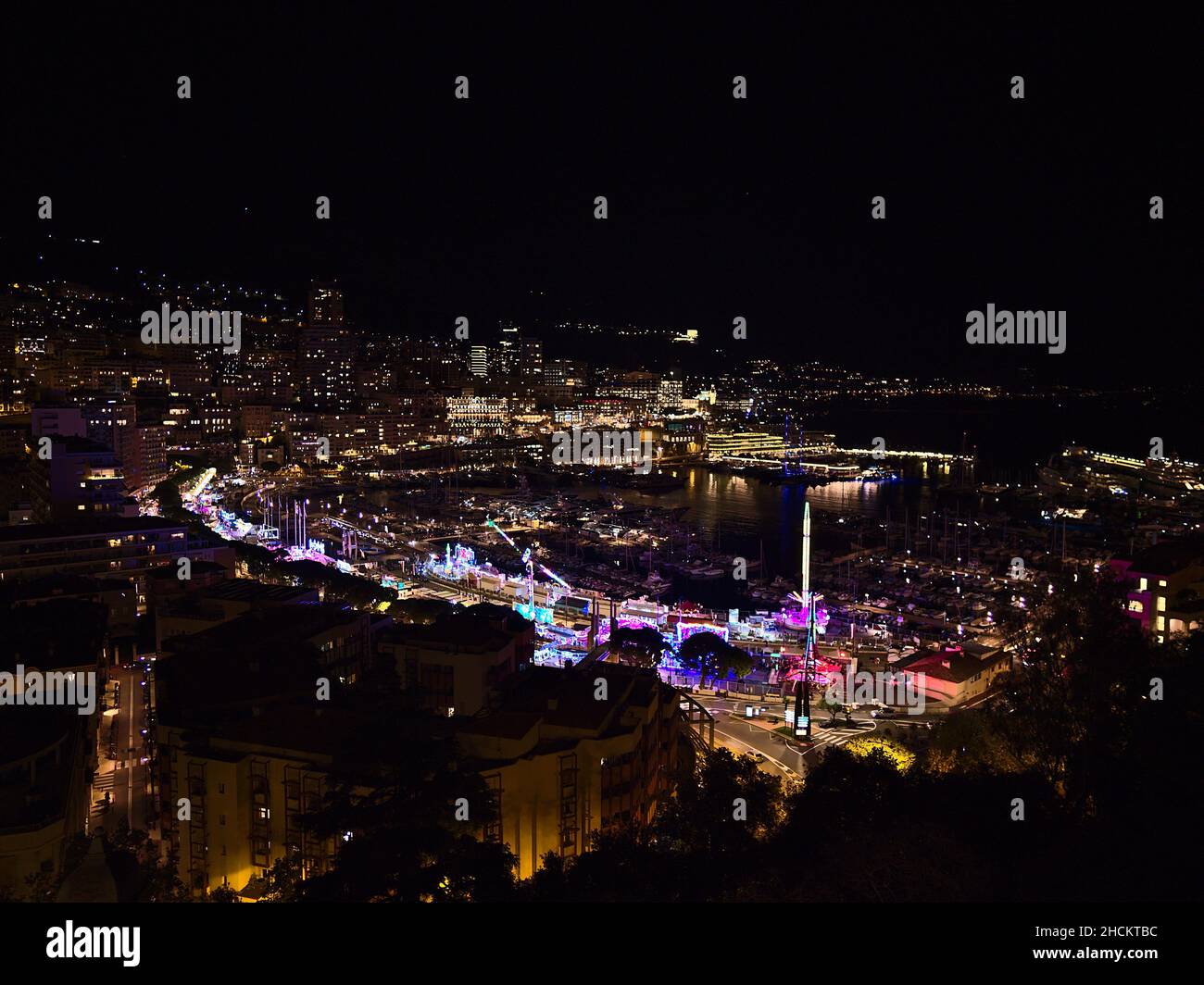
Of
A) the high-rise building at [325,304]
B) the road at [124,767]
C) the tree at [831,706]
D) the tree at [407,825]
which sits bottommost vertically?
the tree at [831,706]

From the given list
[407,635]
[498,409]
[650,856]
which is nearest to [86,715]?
[407,635]

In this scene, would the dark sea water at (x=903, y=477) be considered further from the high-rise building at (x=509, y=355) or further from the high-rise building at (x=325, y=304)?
the high-rise building at (x=325, y=304)

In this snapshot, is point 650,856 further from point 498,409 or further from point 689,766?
point 498,409

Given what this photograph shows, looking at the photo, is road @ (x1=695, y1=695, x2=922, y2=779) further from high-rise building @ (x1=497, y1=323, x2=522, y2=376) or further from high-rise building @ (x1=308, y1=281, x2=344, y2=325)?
high-rise building @ (x1=497, y1=323, x2=522, y2=376)

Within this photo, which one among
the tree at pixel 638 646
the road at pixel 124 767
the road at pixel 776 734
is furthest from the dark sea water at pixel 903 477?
the road at pixel 124 767

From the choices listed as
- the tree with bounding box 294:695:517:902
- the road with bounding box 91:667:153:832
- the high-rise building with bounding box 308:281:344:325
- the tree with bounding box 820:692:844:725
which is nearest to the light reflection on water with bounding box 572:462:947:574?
the tree with bounding box 820:692:844:725

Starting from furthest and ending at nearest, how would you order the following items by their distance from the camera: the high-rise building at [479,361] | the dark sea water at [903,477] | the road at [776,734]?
the high-rise building at [479,361] → the dark sea water at [903,477] → the road at [776,734]

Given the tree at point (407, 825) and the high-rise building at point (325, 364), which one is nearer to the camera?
the tree at point (407, 825)

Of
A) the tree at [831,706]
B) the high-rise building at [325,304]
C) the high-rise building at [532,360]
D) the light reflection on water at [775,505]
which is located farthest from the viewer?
the high-rise building at [532,360]

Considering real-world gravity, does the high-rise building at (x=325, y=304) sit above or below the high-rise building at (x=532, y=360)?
above
